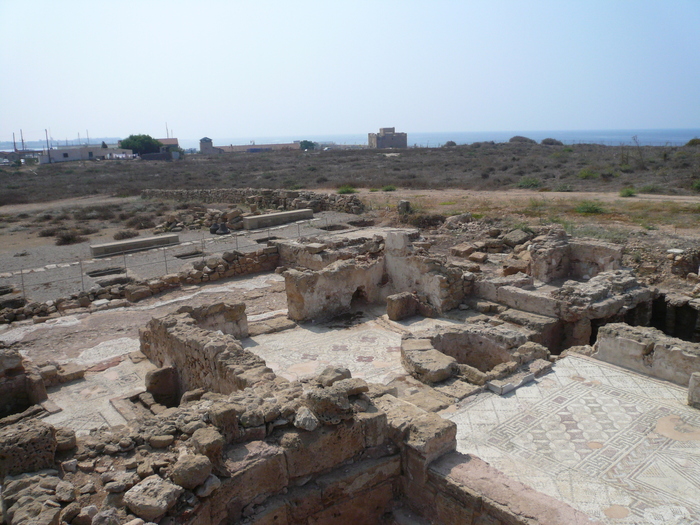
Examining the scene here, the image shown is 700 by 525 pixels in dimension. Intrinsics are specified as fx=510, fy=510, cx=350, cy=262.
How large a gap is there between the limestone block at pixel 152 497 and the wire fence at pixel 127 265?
35.2 ft

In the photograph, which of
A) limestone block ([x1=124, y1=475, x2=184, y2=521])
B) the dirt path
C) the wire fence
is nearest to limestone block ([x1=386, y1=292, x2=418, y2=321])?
limestone block ([x1=124, y1=475, x2=184, y2=521])

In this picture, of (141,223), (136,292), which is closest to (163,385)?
(136,292)

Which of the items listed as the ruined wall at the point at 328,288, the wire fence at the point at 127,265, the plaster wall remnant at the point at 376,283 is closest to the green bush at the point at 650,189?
the wire fence at the point at 127,265

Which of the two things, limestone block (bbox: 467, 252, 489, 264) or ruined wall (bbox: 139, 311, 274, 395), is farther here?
limestone block (bbox: 467, 252, 489, 264)

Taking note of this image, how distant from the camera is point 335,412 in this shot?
477 cm

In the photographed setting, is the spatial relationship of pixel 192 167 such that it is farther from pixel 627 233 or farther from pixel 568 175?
pixel 627 233

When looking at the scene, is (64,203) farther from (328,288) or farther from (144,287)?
(328,288)

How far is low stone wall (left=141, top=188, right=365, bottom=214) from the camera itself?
2458 centimetres

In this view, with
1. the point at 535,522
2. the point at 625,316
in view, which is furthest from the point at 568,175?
the point at 535,522

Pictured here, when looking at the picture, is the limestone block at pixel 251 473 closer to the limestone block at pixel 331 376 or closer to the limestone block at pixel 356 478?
the limestone block at pixel 356 478

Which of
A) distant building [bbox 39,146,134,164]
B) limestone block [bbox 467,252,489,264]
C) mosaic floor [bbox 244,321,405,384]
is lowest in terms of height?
mosaic floor [bbox 244,321,405,384]

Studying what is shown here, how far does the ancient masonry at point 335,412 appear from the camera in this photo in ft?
13.2

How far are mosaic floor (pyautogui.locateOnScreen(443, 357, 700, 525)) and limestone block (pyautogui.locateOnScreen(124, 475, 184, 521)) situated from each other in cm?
309

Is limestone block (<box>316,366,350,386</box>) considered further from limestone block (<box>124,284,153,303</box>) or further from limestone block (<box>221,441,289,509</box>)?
limestone block (<box>124,284,153,303</box>)
